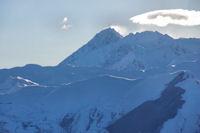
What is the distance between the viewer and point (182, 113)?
198 m

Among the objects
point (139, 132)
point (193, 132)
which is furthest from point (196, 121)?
point (139, 132)

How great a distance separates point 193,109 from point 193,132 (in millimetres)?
13330

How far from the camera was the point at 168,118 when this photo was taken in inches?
7844

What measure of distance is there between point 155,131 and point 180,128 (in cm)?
845

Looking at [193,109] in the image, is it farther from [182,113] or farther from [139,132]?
[139,132]

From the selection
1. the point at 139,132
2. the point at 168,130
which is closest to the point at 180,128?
the point at 168,130

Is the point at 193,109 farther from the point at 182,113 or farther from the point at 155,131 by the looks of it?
the point at 155,131

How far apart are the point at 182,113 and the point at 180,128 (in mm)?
9851

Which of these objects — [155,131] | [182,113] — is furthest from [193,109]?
[155,131]

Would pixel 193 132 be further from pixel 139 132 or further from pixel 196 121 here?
pixel 139 132

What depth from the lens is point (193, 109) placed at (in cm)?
19962

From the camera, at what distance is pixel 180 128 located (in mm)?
189750

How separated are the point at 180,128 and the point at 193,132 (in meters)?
4.38

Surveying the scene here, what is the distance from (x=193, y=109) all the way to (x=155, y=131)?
1650cm
